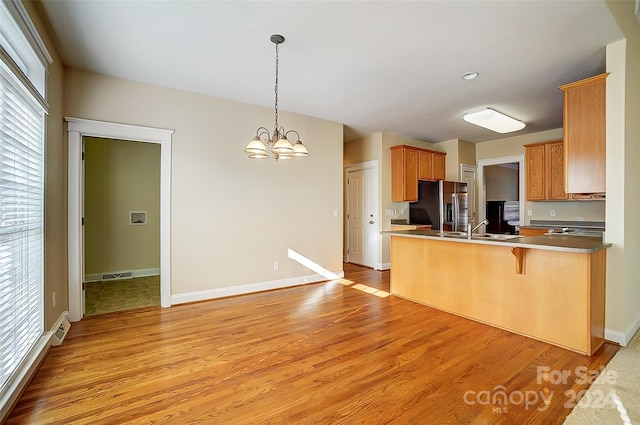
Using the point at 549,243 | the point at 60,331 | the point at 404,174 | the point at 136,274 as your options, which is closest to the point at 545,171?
the point at 404,174

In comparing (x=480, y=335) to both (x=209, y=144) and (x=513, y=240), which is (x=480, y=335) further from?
(x=209, y=144)

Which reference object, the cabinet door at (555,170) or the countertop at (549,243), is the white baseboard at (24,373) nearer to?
the countertop at (549,243)

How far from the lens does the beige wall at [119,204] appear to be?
187 inches

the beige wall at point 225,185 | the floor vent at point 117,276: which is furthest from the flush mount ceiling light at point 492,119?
the floor vent at point 117,276

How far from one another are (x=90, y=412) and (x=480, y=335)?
3034 mm

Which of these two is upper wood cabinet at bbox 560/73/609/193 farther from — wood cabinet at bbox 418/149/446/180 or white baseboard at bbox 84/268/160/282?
white baseboard at bbox 84/268/160/282

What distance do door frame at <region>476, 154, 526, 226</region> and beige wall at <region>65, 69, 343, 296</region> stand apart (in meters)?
3.64

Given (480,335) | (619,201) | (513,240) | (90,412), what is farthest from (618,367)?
(90,412)

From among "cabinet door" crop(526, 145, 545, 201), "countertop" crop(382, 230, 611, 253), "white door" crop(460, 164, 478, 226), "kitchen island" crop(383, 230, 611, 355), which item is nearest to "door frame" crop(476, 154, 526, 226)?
"white door" crop(460, 164, 478, 226)

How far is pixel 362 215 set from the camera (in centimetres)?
606

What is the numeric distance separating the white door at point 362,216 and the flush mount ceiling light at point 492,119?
6.26 feet

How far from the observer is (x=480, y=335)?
9.04 feet

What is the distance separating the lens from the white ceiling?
2182mm

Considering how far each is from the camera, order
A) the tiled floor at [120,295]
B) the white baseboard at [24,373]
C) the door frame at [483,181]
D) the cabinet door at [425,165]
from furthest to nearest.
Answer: the cabinet door at [425,165], the door frame at [483,181], the tiled floor at [120,295], the white baseboard at [24,373]
